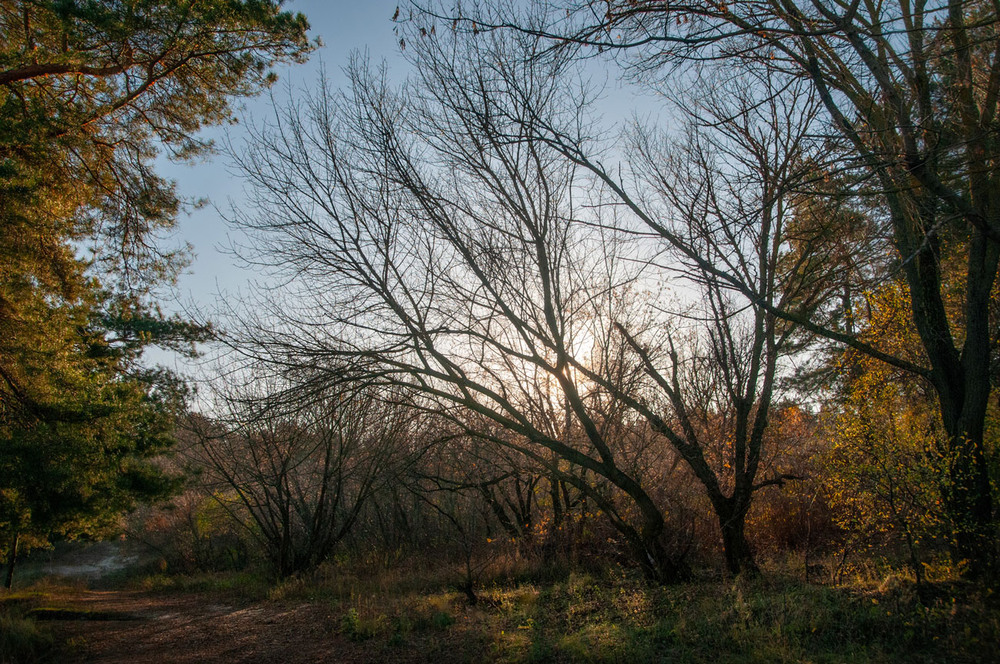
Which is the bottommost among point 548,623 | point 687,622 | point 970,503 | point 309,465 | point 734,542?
point 548,623

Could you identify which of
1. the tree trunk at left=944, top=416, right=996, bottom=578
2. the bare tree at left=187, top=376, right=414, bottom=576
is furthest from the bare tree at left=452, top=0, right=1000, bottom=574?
the bare tree at left=187, top=376, right=414, bottom=576

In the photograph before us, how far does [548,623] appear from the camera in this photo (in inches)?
306

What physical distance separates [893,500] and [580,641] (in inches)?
158

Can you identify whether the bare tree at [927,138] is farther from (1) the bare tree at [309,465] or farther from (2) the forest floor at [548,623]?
(1) the bare tree at [309,465]

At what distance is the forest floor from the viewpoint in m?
5.71

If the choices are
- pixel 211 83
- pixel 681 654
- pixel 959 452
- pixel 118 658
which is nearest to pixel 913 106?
pixel 959 452

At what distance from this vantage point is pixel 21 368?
8297mm

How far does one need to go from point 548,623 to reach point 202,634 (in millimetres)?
6659

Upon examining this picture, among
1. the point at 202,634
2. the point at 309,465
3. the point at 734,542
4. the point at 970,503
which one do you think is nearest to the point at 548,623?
the point at 734,542

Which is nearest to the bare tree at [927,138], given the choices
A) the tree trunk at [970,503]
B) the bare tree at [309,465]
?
the tree trunk at [970,503]

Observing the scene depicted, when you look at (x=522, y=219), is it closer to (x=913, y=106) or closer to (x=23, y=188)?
(x=913, y=106)

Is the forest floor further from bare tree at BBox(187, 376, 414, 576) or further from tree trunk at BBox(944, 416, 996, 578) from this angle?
bare tree at BBox(187, 376, 414, 576)

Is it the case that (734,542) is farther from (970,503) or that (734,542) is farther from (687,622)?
(970,503)

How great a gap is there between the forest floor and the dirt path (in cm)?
4
